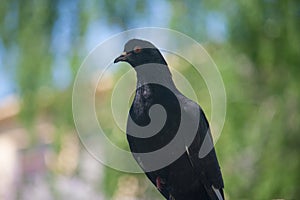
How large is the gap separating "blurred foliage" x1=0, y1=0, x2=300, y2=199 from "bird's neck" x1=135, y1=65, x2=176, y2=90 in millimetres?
1300

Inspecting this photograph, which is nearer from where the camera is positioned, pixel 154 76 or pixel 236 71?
pixel 154 76

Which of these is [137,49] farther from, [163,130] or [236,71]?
[236,71]

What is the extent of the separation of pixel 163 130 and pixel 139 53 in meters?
0.06

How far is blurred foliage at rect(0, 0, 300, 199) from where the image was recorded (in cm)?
184

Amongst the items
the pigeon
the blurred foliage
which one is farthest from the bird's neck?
the blurred foliage

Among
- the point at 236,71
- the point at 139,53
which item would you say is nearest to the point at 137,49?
the point at 139,53

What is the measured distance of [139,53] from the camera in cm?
43

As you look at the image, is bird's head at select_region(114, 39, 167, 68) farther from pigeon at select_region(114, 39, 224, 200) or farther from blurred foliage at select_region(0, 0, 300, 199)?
blurred foliage at select_region(0, 0, 300, 199)

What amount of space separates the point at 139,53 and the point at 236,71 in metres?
1.65

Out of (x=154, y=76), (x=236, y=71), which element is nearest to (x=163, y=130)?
(x=154, y=76)

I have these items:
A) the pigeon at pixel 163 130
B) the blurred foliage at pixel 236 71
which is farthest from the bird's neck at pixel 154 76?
the blurred foliage at pixel 236 71

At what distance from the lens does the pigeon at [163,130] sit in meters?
0.43

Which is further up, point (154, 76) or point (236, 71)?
point (154, 76)

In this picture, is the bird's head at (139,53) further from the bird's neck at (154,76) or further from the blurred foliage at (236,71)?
the blurred foliage at (236,71)
